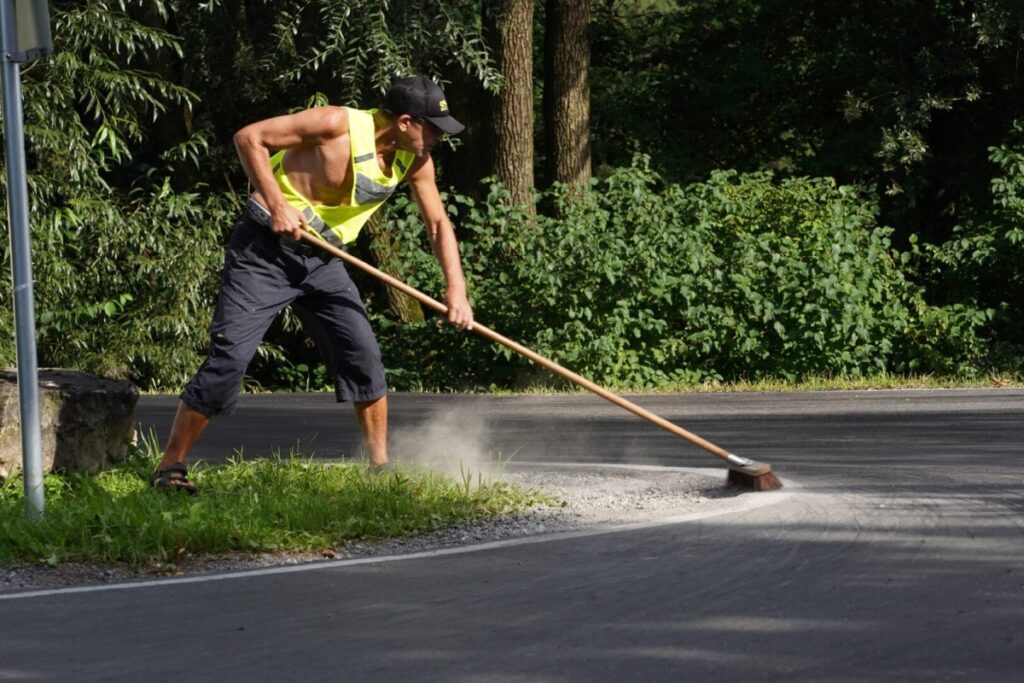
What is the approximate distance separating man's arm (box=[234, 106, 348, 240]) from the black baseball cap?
0.25 meters

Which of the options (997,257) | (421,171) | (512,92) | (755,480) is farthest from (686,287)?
(755,480)

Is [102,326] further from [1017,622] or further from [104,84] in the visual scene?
[1017,622]

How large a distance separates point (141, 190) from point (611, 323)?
587 cm

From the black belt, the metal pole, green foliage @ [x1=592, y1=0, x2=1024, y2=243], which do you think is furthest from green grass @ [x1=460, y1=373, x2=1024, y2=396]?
the metal pole

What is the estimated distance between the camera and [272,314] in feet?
24.2

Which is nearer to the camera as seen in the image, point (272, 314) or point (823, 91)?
point (272, 314)

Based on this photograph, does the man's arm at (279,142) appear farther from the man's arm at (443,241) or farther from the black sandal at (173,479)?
the black sandal at (173,479)

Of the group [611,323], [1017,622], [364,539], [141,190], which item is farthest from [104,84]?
[1017,622]

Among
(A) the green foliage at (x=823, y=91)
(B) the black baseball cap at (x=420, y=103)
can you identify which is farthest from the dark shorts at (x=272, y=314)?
(A) the green foliage at (x=823, y=91)

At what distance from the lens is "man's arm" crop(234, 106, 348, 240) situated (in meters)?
7.19

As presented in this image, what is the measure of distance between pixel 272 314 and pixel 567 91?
1221 centimetres

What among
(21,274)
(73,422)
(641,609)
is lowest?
(641,609)

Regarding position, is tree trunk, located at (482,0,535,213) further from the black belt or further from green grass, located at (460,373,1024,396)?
the black belt

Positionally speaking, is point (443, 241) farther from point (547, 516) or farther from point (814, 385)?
point (814, 385)
